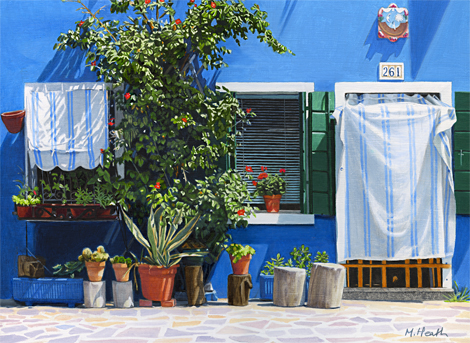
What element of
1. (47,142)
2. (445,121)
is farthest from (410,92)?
(47,142)

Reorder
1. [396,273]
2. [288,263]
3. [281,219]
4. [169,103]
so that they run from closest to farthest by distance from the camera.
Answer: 1. [169,103]
2. [288,263]
3. [281,219]
4. [396,273]

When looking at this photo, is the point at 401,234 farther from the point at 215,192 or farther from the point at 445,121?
the point at 215,192

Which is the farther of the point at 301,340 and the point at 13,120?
the point at 13,120

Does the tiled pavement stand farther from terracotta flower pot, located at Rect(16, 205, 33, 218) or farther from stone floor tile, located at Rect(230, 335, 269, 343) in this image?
terracotta flower pot, located at Rect(16, 205, 33, 218)

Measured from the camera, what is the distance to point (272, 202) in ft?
21.5

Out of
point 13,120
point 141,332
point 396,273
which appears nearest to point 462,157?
point 396,273

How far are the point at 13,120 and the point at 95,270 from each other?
2242 mm

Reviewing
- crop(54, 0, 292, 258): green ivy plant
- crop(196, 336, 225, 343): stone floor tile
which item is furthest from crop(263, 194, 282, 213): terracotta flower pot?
crop(196, 336, 225, 343): stone floor tile

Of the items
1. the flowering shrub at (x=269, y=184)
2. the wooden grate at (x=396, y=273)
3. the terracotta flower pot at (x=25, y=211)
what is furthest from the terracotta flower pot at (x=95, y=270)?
the wooden grate at (x=396, y=273)

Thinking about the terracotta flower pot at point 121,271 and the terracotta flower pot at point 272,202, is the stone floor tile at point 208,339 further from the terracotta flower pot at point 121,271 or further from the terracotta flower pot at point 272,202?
the terracotta flower pot at point 272,202

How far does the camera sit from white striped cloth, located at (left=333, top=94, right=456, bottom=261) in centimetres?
629

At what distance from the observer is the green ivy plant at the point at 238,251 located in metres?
Result: 5.95

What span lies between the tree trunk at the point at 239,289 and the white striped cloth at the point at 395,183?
1.32m
